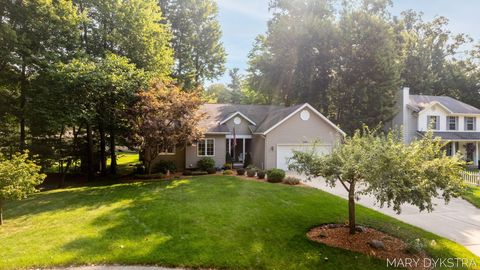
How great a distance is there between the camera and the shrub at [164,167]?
2186cm

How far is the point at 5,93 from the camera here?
67.0 feet

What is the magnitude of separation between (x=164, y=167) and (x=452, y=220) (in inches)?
684

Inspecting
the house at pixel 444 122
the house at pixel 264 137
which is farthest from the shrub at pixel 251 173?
the house at pixel 444 122

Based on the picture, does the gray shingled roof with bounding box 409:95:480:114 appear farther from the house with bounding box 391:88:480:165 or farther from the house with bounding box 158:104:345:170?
the house with bounding box 158:104:345:170

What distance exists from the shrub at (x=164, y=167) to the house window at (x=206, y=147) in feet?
7.70

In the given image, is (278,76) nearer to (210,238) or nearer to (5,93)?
(5,93)

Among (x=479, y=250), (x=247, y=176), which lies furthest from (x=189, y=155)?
(x=479, y=250)

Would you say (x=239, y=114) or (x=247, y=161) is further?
(x=239, y=114)

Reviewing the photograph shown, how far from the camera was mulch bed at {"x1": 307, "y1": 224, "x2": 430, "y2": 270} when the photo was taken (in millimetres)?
8195

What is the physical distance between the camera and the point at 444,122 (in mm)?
31688

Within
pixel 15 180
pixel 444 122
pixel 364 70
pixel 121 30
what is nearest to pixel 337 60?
pixel 364 70

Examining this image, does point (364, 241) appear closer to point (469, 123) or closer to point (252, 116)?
point (252, 116)

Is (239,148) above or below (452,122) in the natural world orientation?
below

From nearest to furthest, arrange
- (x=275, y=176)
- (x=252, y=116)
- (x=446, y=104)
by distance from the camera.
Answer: (x=275, y=176) < (x=252, y=116) < (x=446, y=104)
